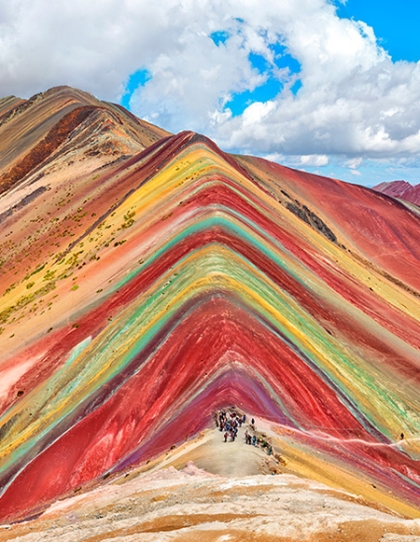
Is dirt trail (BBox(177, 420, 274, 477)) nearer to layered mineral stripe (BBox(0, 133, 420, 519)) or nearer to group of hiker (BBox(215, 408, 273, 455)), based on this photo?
group of hiker (BBox(215, 408, 273, 455))

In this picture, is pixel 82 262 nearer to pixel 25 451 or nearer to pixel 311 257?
pixel 311 257

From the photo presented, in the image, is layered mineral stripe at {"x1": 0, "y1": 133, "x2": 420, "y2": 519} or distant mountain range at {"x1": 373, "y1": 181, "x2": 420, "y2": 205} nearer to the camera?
layered mineral stripe at {"x1": 0, "y1": 133, "x2": 420, "y2": 519}

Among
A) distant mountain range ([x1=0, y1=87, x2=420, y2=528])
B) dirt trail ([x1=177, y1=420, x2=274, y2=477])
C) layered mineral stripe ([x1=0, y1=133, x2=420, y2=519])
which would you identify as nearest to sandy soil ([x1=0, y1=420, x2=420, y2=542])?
dirt trail ([x1=177, y1=420, x2=274, y2=477])

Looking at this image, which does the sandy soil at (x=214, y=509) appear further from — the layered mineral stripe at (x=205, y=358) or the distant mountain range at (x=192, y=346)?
the layered mineral stripe at (x=205, y=358)

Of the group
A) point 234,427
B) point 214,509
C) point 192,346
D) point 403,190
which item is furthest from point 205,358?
point 403,190

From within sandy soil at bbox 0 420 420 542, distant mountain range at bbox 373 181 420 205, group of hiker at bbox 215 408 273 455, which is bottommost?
sandy soil at bbox 0 420 420 542

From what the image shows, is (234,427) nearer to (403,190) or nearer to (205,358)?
(205,358)

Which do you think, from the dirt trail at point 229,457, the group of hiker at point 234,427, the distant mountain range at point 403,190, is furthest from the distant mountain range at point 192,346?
the distant mountain range at point 403,190
